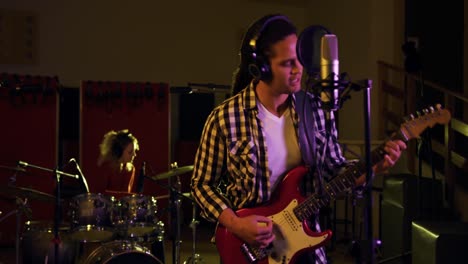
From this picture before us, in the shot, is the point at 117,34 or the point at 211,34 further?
the point at 211,34

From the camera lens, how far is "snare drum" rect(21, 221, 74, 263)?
17.8 ft

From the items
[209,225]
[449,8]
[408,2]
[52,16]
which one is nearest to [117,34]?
[52,16]

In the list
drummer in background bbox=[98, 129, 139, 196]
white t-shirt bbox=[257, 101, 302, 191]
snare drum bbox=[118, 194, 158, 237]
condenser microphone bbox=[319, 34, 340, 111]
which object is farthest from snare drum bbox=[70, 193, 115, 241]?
condenser microphone bbox=[319, 34, 340, 111]

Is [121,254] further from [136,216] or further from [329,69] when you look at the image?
A: [329,69]

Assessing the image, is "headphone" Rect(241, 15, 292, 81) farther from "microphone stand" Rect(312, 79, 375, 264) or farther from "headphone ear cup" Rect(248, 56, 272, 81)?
"microphone stand" Rect(312, 79, 375, 264)

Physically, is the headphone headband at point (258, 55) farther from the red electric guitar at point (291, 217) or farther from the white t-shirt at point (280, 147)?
the red electric guitar at point (291, 217)

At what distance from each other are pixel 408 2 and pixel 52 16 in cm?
557

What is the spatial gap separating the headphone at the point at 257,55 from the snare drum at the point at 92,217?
115 inches

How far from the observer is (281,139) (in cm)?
232

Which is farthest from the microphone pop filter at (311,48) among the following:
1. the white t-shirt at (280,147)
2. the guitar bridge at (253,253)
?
the guitar bridge at (253,253)

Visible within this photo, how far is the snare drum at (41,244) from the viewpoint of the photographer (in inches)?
214

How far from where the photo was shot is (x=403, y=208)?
213 inches

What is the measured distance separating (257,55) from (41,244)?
13.0 feet

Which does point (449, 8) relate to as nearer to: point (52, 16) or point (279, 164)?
point (52, 16)
